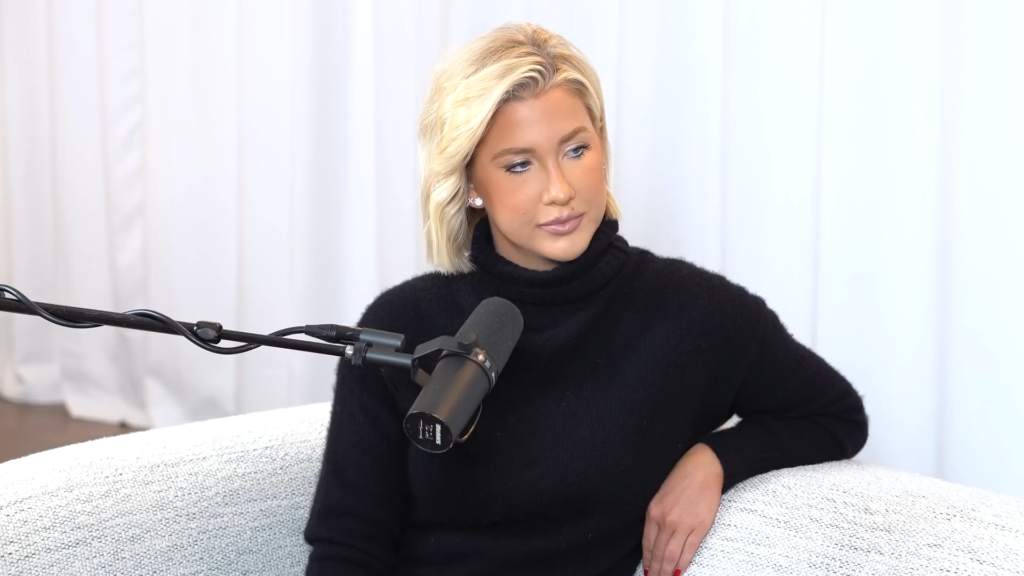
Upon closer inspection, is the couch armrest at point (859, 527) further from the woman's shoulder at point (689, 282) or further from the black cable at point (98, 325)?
the black cable at point (98, 325)

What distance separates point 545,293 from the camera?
1242 mm

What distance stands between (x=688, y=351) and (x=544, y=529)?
26 cm

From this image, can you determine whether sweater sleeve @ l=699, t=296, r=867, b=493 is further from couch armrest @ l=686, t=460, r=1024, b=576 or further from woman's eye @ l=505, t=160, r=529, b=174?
woman's eye @ l=505, t=160, r=529, b=174

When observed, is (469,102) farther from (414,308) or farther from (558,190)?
(414,308)

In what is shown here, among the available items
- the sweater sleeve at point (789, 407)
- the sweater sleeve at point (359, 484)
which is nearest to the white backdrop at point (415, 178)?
the sweater sleeve at point (789, 407)

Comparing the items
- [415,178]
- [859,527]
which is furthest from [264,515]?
[415,178]

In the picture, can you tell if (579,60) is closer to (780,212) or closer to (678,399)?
(678,399)

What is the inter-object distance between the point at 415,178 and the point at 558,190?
1172mm

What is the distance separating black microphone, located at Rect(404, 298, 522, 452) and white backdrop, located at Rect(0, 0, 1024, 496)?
38.3 inches

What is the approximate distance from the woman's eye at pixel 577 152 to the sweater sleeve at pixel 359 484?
33 cm

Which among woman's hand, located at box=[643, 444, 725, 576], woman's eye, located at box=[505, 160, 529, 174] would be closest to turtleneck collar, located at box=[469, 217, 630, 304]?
woman's eye, located at box=[505, 160, 529, 174]

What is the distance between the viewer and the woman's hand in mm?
1153

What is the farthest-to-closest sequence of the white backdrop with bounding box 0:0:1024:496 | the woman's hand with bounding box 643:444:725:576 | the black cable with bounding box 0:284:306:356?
the white backdrop with bounding box 0:0:1024:496, the woman's hand with bounding box 643:444:725:576, the black cable with bounding box 0:284:306:356

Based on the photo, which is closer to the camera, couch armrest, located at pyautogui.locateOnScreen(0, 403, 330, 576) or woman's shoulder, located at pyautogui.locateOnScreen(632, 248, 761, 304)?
couch armrest, located at pyautogui.locateOnScreen(0, 403, 330, 576)
